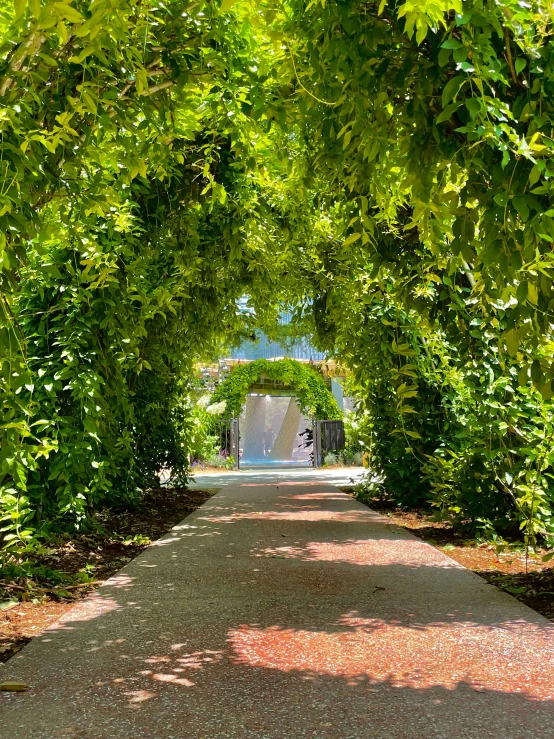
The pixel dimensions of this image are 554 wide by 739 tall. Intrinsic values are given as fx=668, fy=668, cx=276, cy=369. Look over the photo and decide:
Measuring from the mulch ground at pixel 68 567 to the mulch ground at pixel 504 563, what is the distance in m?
2.66

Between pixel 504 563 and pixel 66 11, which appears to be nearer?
pixel 66 11

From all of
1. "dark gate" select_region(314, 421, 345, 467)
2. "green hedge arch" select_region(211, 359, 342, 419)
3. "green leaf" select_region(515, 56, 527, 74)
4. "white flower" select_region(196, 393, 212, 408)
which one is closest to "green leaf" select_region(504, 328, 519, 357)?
"green leaf" select_region(515, 56, 527, 74)

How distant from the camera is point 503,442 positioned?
525 cm

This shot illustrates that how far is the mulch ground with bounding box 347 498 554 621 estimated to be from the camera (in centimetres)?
406

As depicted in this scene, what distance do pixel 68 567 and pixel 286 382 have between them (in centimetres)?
1375

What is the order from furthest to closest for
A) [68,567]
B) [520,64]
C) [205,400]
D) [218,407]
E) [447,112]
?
1. [218,407]
2. [205,400]
3. [68,567]
4. [520,64]
5. [447,112]

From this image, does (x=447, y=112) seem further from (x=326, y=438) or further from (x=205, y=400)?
(x=326, y=438)

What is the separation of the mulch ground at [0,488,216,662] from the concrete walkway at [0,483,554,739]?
16cm

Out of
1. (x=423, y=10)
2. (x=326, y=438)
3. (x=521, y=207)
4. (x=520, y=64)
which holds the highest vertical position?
(x=520, y=64)

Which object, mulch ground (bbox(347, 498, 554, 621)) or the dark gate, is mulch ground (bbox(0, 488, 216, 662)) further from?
the dark gate

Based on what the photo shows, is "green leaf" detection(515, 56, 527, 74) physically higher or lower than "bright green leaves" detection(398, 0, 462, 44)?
higher

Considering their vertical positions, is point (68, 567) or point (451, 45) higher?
point (451, 45)

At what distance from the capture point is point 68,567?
4863mm

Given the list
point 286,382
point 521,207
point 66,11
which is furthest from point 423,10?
point 286,382
